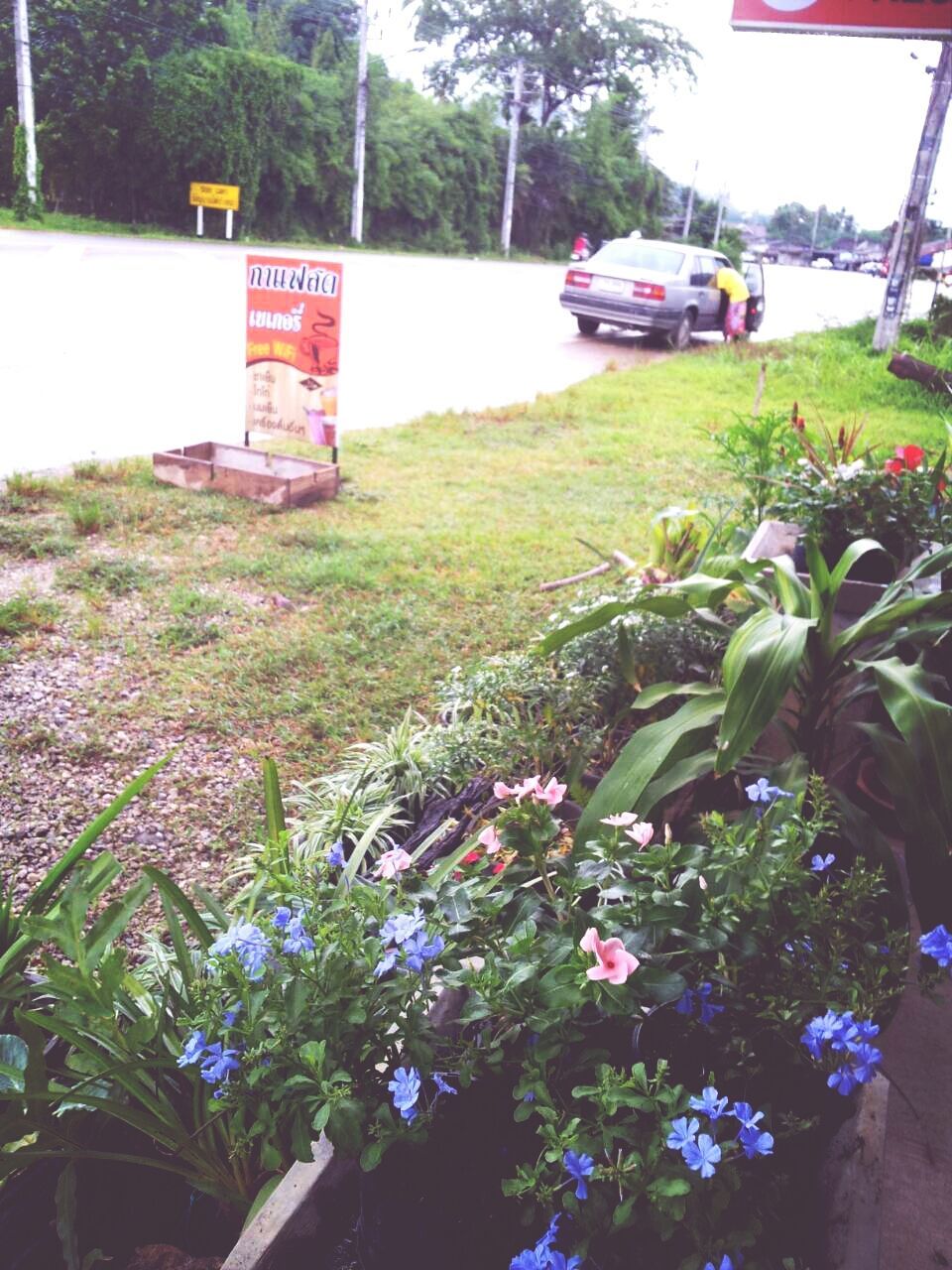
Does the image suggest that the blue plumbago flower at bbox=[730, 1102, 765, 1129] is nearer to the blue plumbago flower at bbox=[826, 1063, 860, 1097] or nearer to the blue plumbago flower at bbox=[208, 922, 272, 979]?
the blue plumbago flower at bbox=[826, 1063, 860, 1097]

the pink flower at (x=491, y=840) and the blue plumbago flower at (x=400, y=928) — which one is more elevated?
the blue plumbago flower at (x=400, y=928)

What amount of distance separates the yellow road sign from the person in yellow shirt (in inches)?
250

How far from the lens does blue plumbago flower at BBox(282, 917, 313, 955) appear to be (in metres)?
0.99

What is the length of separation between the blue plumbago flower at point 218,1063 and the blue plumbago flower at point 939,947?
699 millimetres

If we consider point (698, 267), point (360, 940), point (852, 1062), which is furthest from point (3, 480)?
point (698, 267)

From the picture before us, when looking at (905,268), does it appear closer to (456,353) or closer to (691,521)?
(456,353)

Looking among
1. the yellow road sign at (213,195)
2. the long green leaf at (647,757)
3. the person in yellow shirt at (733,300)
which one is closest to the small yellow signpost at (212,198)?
the yellow road sign at (213,195)

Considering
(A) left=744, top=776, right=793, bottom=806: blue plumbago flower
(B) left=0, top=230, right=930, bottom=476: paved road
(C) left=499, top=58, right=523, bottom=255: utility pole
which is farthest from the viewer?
(C) left=499, top=58, right=523, bottom=255: utility pole

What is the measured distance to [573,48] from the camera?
393 inches

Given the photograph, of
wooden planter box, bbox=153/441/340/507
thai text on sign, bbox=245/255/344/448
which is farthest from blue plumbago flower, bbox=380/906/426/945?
thai text on sign, bbox=245/255/344/448

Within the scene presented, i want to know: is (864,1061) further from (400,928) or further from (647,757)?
(647,757)

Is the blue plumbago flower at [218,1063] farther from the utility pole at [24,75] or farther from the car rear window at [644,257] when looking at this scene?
the car rear window at [644,257]

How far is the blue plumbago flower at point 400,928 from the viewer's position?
3.26ft

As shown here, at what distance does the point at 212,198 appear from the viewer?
8484 millimetres
